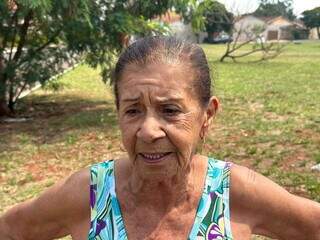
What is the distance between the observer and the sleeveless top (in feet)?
5.40

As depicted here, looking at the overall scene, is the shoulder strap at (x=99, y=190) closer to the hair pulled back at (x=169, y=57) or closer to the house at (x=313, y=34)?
the hair pulled back at (x=169, y=57)

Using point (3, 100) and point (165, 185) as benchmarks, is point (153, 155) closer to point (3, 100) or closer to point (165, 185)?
point (165, 185)

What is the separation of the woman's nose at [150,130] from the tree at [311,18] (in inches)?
2923

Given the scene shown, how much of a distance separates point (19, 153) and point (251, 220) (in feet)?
20.5

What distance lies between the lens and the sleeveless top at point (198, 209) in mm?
1646

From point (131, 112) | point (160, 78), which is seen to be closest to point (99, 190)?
point (131, 112)

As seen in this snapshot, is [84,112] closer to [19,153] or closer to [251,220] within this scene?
[19,153]

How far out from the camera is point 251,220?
1.74 m

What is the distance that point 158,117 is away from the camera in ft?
5.28

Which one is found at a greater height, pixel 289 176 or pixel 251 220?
pixel 251 220

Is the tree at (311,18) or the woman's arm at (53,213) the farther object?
the tree at (311,18)

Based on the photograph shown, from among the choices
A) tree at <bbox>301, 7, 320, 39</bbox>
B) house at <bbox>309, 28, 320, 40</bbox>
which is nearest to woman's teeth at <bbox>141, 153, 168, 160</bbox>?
tree at <bbox>301, 7, 320, 39</bbox>

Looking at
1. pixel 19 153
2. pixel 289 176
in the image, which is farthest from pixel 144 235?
pixel 19 153

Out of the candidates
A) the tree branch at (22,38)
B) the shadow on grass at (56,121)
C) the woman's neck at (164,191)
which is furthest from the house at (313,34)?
the woman's neck at (164,191)
